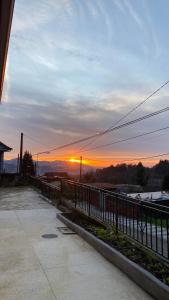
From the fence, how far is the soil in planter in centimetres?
11

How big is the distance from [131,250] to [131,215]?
0.66 metres

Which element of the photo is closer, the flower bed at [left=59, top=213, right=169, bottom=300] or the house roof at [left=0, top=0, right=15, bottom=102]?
the house roof at [left=0, top=0, right=15, bottom=102]

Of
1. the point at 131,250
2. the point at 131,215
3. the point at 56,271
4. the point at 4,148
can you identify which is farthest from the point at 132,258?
the point at 4,148

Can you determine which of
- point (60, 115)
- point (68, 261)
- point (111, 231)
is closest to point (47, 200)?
point (111, 231)

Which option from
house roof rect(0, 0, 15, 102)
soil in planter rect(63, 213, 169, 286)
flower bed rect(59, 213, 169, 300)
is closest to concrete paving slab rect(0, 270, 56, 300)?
flower bed rect(59, 213, 169, 300)

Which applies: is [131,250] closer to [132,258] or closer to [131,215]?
[132,258]

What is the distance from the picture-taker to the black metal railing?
4.97 meters

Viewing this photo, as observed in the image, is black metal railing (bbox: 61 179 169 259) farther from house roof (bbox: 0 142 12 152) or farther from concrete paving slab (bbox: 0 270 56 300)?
house roof (bbox: 0 142 12 152)

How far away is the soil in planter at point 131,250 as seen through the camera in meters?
4.39

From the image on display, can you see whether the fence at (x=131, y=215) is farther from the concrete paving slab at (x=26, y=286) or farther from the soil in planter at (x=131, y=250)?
the concrete paving slab at (x=26, y=286)

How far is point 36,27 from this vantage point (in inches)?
293

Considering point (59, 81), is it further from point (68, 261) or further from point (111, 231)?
point (68, 261)

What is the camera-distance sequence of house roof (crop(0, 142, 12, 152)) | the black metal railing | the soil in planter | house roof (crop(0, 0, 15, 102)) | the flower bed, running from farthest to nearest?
house roof (crop(0, 142, 12, 152)) → the black metal railing → the soil in planter → the flower bed → house roof (crop(0, 0, 15, 102))

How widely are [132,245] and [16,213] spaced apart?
6.07 metres
